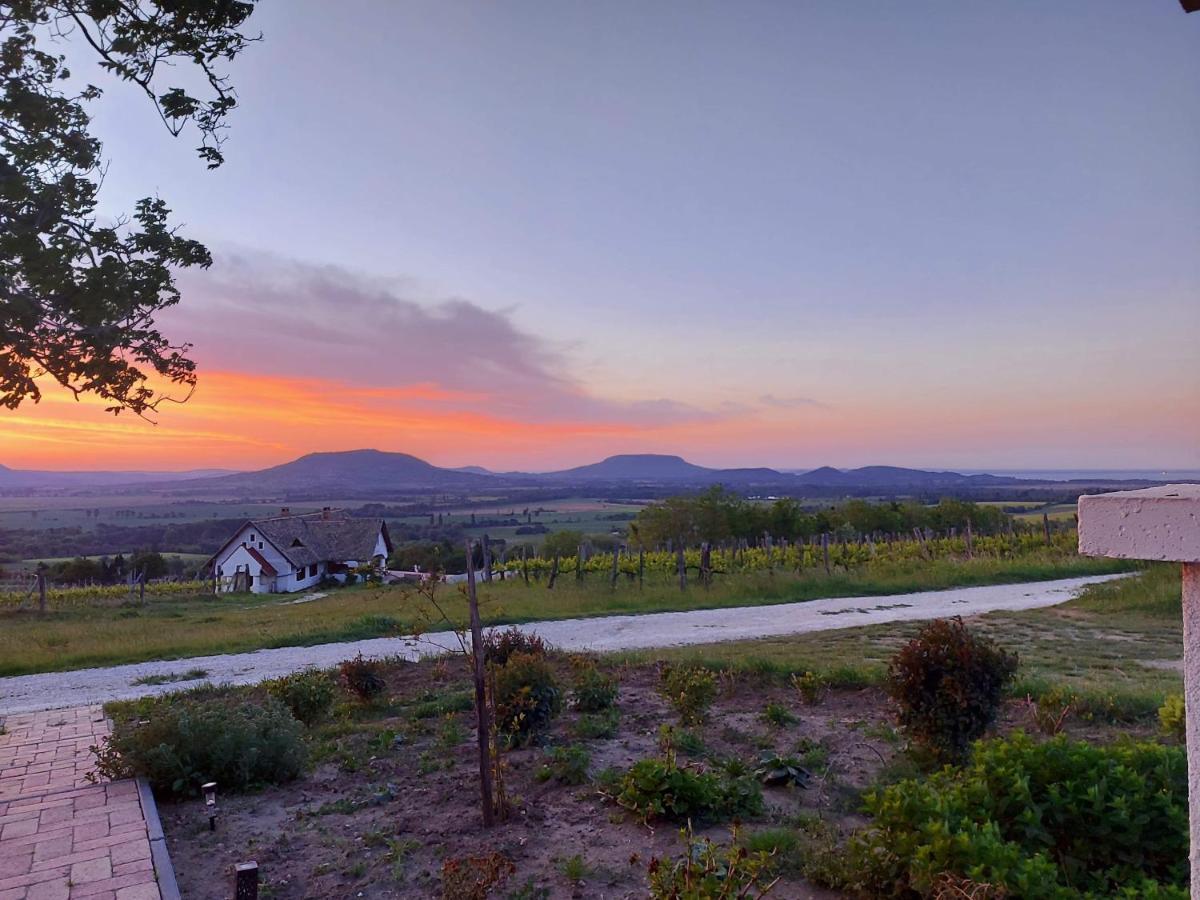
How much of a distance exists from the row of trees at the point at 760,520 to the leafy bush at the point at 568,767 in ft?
114

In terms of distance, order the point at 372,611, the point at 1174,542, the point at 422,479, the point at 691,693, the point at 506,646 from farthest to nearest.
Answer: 1. the point at 422,479
2. the point at 372,611
3. the point at 506,646
4. the point at 691,693
5. the point at 1174,542

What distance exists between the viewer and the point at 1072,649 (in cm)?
1125

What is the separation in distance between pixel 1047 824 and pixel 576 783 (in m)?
3.05

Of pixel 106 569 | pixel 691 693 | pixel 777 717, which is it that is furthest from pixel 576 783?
pixel 106 569

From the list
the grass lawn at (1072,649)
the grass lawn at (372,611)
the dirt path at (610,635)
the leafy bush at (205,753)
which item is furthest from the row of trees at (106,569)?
the leafy bush at (205,753)

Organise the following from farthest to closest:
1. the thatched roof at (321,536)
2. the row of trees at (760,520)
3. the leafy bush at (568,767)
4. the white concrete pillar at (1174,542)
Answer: the thatched roof at (321,536), the row of trees at (760,520), the leafy bush at (568,767), the white concrete pillar at (1174,542)

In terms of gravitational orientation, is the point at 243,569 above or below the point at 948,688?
below

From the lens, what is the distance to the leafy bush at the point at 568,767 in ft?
18.4

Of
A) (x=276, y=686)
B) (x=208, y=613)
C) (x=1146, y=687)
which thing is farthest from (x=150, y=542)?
(x=1146, y=687)

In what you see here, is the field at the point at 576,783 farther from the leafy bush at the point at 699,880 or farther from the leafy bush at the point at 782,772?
the leafy bush at the point at 699,880

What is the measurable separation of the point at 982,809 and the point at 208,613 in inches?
986

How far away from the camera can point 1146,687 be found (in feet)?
26.5

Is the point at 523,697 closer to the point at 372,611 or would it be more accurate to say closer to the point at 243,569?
the point at 372,611

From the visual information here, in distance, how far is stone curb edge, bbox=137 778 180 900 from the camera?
407 centimetres
